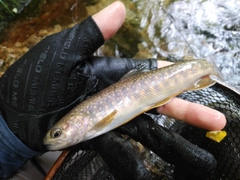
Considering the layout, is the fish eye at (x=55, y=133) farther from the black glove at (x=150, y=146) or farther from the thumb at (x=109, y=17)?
the thumb at (x=109, y=17)

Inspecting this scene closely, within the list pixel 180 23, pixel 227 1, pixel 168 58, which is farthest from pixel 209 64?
pixel 227 1

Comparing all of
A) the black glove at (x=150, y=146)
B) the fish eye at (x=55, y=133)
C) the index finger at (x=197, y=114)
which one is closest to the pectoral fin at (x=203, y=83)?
the index finger at (x=197, y=114)

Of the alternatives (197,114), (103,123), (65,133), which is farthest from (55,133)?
(197,114)

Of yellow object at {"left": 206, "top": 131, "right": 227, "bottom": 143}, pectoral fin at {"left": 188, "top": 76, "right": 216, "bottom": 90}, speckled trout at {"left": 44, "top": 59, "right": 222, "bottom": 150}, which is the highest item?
speckled trout at {"left": 44, "top": 59, "right": 222, "bottom": 150}

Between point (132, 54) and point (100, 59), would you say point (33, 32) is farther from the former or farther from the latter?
point (100, 59)

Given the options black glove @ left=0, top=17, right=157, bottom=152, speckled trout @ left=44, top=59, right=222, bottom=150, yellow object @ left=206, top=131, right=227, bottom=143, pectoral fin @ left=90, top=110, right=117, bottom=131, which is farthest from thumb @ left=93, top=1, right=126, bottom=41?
yellow object @ left=206, top=131, right=227, bottom=143

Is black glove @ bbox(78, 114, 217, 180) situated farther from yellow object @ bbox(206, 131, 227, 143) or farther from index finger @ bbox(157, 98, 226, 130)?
yellow object @ bbox(206, 131, 227, 143)

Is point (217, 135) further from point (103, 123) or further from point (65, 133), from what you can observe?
point (65, 133)
